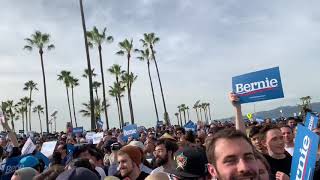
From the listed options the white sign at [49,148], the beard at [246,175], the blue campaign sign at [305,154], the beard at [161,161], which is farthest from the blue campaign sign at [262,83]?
the white sign at [49,148]

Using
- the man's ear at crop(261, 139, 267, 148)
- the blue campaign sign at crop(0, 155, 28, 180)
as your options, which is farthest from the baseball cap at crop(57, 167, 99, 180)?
the blue campaign sign at crop(0, 155, 28, 180)

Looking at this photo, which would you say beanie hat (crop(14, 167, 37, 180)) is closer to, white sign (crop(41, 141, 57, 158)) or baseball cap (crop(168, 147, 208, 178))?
baseball cap (crop(168, 147, 208, 178))

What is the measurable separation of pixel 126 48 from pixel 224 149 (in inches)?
2097

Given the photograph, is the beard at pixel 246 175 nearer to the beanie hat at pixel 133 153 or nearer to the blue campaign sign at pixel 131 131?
the beanie hat at pixel 133 153

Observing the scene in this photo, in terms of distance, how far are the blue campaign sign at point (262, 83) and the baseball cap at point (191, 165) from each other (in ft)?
8.66

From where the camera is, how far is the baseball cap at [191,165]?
3.43 meters

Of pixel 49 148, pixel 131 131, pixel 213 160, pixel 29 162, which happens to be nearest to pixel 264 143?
pixel 213 160

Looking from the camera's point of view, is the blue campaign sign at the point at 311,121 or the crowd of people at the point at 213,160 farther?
the blue campaign sign at the point at 311,121

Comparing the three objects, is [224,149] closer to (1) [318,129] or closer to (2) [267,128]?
(2) [267,128]

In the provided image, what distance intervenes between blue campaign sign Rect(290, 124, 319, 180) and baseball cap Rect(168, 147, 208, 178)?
0.71m

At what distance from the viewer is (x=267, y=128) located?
5.31m

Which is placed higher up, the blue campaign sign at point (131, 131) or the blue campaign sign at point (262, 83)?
the blue campaign sign at point (262, 83)

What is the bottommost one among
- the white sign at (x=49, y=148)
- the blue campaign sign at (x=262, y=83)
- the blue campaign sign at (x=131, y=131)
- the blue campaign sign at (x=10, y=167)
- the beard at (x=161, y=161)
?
the beard at (x=161, y=161)

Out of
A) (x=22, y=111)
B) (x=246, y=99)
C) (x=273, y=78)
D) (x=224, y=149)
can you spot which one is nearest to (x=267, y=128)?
(x=246, y=99)
